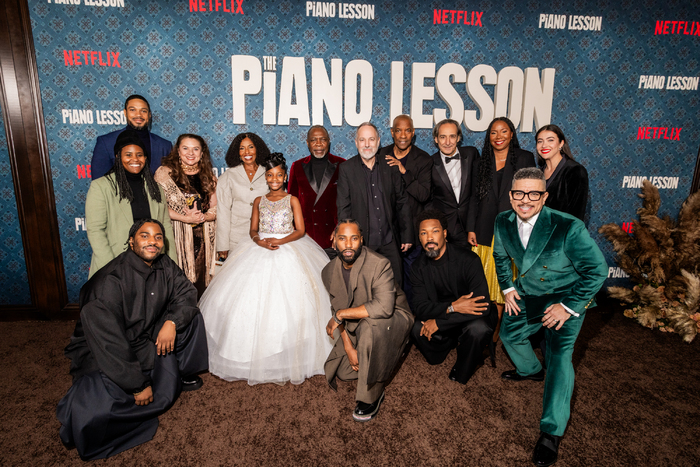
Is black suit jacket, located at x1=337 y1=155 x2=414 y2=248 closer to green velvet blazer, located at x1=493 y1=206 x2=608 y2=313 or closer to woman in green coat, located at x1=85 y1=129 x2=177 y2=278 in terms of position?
green velvet blazer, located at x1=493 y1=206 x2=608 y2=313

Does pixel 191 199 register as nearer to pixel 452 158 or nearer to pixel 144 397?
pixel 144 397

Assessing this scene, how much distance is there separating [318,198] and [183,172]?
4.95 ft

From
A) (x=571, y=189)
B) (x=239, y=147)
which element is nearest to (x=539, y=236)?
(x=571, y=189)

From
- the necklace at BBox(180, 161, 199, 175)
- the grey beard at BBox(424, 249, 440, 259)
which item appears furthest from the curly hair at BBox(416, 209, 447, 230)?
the necklace at BBox(180, 161, 199, 175)

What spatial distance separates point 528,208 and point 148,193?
132 inches

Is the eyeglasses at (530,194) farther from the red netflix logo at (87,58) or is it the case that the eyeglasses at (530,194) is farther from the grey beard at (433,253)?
the red netflix logo at (87,58)

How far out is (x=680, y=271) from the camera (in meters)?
4.43

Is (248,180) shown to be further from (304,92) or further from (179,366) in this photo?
(179,366)

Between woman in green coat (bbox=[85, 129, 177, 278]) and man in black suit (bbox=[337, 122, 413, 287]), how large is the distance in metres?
1.86

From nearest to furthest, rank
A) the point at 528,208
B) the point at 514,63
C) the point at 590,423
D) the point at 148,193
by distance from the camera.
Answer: the point at 528,208
the point at 590,423
the point at 148,193
the point at 514,63

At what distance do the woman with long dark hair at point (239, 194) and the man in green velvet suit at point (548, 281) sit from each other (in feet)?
8.31

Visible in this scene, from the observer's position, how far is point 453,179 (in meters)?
3.90

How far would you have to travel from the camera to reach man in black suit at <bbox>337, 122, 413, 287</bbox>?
384 cm

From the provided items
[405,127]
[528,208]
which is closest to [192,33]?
[405,127]
